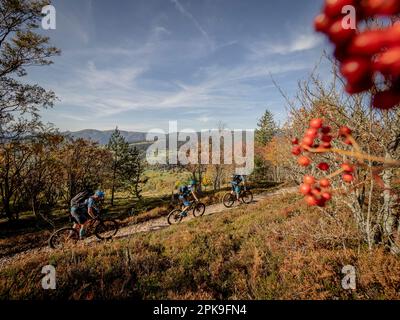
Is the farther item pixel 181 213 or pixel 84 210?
pixel 181 213

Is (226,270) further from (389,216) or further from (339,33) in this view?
(339,33)

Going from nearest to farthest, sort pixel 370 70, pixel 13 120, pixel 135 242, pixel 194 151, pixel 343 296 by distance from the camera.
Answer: pixel 370 70, pixel 343 296, pixel 135 242, pixel 13 120, pixel 194 151

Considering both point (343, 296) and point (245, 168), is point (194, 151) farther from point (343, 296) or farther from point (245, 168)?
point (343, 296)

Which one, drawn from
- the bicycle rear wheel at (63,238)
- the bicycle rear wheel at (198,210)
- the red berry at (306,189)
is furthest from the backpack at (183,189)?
the red berry at (306,189)

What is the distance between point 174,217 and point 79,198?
6.59 metres

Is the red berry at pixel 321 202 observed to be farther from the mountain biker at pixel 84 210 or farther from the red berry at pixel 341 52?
the mountain biker at pixel 84 210

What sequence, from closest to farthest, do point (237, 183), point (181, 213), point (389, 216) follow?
1. point (389, 216)
2. point (181, 213)
3. point (237, 183)

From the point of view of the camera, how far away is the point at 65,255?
9070mm

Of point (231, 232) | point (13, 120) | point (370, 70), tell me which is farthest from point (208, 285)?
point (13, 120)

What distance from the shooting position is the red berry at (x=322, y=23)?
32.6 inches

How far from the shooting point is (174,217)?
1564 centimetres

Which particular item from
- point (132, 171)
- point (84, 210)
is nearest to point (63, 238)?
point (84, 210)

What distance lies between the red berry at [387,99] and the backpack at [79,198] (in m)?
12.1
